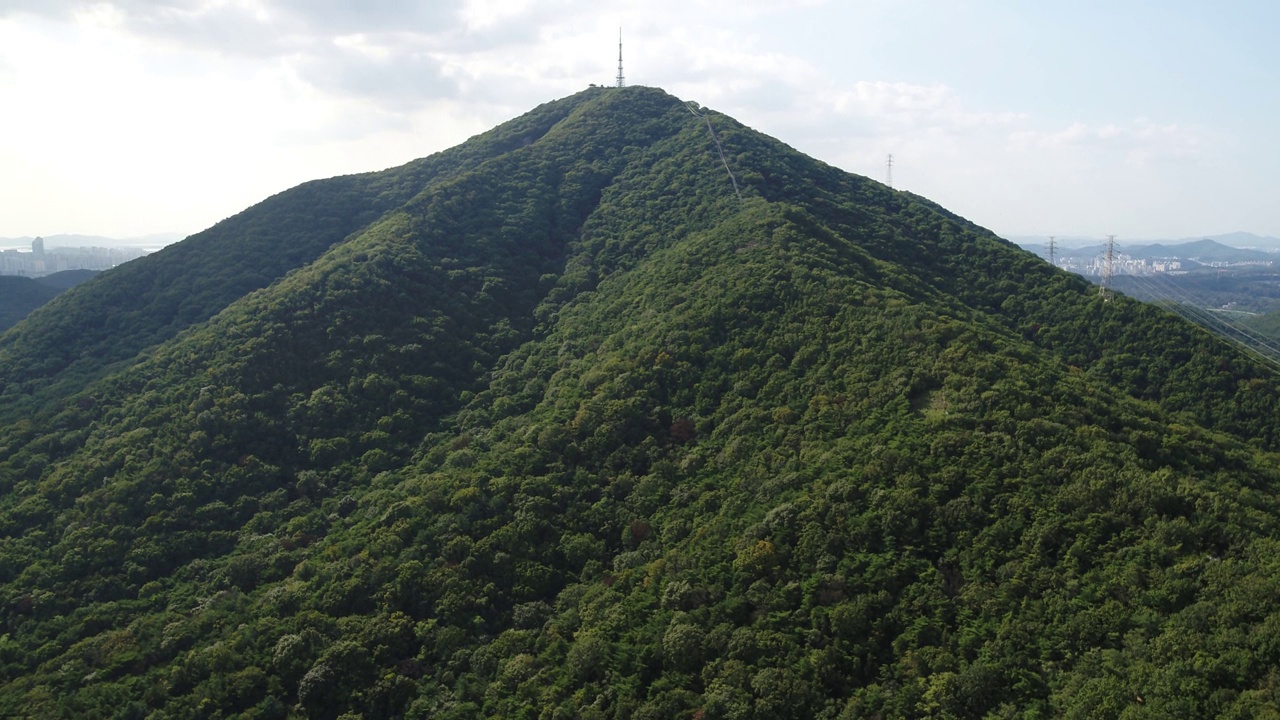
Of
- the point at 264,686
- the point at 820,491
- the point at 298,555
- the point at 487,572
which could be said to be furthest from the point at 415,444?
the point at 820,491

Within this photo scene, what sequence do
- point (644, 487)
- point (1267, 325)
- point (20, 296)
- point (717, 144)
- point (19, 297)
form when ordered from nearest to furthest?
1. point (644, 487)
2. point (717, 144)
3. point (19, 297)
4. point (20, 296)
5. point (1267, 325)

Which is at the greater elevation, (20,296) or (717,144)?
(717,144)

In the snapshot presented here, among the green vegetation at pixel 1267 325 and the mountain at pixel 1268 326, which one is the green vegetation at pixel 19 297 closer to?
the mountain at pixel 1268 326

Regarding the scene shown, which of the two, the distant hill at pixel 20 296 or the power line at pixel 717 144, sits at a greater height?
the power line at pixel 717 144

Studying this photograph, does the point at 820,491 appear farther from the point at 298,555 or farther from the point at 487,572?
the point at 298,555

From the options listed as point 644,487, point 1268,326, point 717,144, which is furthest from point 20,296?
point 1268,326

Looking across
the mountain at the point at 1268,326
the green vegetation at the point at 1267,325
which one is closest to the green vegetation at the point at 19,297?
the mountain at the point at 1268,326

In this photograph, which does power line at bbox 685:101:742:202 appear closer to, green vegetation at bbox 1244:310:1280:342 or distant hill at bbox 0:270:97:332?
green vegetation at bbox 1244:310:1280:342

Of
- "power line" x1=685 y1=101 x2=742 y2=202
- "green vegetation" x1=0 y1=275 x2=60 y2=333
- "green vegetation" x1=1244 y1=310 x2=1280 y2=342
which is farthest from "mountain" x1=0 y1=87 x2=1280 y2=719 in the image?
"green vegetation" x1=1244 y1=310 x2=1280 y2=342

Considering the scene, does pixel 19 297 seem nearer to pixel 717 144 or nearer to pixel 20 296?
pixel 20 296
